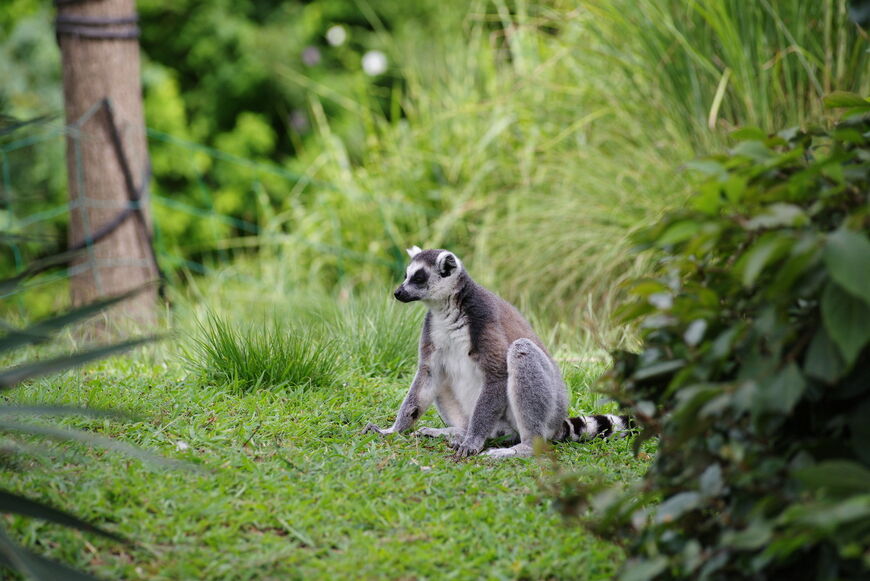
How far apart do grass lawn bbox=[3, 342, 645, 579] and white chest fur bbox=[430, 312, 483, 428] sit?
25 cm

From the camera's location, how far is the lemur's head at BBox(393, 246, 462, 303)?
14.0 ft

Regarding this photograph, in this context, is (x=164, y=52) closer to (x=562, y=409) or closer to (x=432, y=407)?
(x=432, y=407)

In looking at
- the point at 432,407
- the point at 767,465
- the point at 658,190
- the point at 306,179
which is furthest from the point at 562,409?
the point at 306,179

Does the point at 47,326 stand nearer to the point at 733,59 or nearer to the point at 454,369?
the point at 454,369

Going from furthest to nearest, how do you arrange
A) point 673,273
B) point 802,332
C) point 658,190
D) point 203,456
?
point 658,190 → point 203,456 → point 673,273 → point 802,332

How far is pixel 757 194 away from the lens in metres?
2.35

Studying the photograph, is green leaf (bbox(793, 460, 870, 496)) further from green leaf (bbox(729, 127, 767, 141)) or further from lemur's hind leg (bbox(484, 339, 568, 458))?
lemur's hind leg (bbox(484, 339, 568, 458))

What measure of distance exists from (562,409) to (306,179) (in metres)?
5.31

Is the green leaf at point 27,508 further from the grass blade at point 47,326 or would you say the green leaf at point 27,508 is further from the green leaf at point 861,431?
the green leaf at point 861,431

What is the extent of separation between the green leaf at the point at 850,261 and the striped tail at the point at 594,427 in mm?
2328

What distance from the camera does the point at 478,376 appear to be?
13.6 ft

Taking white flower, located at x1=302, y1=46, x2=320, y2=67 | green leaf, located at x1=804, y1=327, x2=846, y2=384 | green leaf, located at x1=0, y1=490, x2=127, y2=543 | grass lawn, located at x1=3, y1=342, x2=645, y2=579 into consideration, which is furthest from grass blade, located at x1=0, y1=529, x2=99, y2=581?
white flower, located at x1=302, y1=46, x2=320, y2=67

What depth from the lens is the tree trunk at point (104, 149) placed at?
670 centimetres

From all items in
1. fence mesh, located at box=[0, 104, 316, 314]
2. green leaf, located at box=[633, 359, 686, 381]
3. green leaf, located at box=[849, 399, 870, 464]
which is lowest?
fence mesh, located at box=[0, 104, 316, 314]
